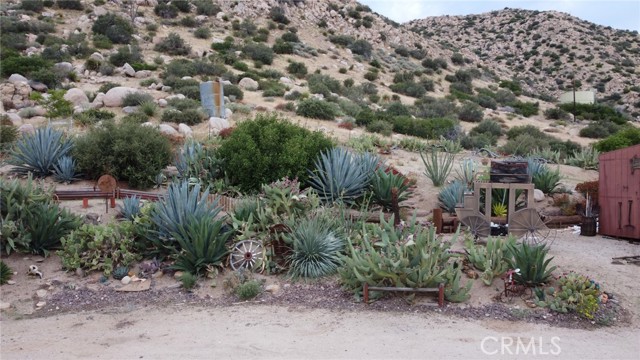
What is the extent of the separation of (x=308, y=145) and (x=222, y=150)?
6.70 feet

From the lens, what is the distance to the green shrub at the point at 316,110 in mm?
23109

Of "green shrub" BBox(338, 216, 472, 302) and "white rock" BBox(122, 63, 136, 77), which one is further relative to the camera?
"white rock" BBox(122, 63, 136, 77)

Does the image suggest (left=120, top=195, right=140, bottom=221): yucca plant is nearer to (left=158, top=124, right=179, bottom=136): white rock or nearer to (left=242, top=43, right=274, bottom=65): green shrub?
(left=158, top=124, right=179, bottom=136): white rock

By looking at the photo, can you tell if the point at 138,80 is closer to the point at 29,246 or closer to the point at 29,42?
the point at 29,42

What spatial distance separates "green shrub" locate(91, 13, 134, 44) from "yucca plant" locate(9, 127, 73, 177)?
24780 mm

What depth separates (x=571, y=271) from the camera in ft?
24.7

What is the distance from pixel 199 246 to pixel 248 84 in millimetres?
22301

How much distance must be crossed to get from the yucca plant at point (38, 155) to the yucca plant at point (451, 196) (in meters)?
8.84

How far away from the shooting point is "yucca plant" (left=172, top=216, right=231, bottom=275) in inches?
311

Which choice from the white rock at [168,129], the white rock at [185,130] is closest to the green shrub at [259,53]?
the white rock at [185,130]

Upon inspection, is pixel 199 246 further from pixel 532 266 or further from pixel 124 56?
pixel 124 56

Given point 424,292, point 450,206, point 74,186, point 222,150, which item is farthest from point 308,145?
point 424,292

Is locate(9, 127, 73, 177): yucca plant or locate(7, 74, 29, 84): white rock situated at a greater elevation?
locate(7, 74, 29, 84): white rock

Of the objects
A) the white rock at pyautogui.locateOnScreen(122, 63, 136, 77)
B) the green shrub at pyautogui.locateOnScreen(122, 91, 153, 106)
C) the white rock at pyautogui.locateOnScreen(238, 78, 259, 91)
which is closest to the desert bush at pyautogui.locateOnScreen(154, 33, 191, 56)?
the white rock at pyautogui.locateOnScreen(122, 63, 136, 77)
